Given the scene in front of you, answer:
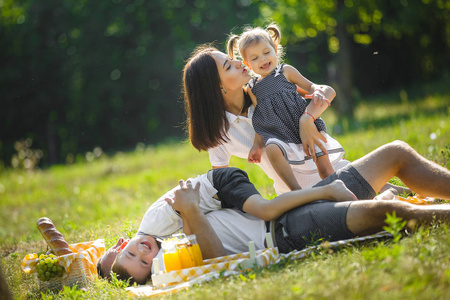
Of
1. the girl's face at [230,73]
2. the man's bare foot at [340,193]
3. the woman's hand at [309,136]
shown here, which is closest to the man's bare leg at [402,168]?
the man's bare foot at [340,193]

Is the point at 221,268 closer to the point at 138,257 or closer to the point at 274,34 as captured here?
the point at 138,257

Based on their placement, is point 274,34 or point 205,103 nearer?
point 205,103

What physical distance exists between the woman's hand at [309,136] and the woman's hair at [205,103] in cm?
67

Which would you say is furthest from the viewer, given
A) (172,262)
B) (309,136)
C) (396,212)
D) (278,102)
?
(278,102)

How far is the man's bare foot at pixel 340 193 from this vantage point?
3.28 m

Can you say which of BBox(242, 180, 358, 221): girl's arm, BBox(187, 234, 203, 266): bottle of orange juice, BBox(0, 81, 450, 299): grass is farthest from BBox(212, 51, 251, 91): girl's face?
BBox(187, 234, 203, 266): bottle of orange juice

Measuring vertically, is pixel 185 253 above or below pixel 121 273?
above

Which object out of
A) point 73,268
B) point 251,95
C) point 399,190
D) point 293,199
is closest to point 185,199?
point 293,199

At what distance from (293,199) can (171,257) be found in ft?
2.89

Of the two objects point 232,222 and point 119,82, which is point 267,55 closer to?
point 232,222

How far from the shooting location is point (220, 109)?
4.28 metres

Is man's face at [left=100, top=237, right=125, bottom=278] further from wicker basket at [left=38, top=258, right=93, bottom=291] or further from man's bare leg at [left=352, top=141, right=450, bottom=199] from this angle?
man's bare leg at [left=352, top=141, right=450, bottom=199]

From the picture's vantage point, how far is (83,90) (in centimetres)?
2081

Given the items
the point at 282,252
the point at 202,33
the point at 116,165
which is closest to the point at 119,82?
the point at 202,33
